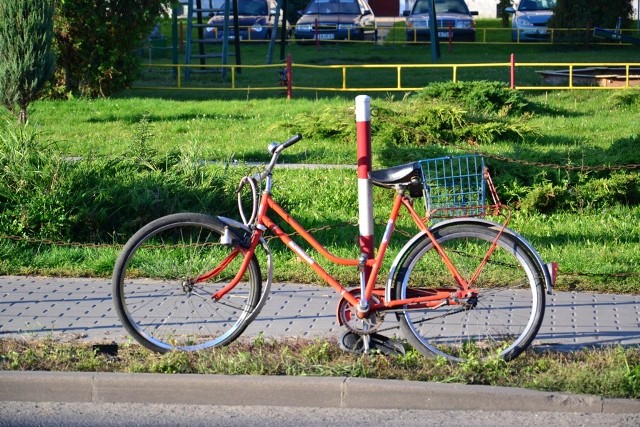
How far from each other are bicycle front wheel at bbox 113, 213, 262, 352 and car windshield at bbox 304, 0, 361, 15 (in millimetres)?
32217

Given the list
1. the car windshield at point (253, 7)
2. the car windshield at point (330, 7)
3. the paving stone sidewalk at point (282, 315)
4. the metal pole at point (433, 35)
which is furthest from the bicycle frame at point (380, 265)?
the car windshield at point (253, 7)

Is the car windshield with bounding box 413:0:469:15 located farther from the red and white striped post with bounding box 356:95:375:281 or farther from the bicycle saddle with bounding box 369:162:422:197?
the bicycle saddle with bounding box 369:162:422:197

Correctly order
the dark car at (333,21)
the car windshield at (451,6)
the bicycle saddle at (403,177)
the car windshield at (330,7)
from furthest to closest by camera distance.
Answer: the car windshield at (451,6), the car windshield at (330,7), the dark car at (333,21), the bicycle saddle at (403,177)

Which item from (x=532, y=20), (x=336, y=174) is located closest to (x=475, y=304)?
(x=336, y=174)

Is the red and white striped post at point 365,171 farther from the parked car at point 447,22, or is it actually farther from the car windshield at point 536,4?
the car windshield at point 536,4

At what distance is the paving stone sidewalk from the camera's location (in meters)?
6.37

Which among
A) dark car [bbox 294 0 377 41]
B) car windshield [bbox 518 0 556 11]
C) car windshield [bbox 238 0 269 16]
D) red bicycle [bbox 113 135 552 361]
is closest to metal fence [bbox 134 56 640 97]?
dark car [bbox 294 0 377 41]

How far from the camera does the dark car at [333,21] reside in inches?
1522

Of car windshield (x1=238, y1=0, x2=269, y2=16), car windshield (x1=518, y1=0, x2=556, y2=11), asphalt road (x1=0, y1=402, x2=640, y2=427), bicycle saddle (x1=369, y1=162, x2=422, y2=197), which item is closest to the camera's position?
asphalt road (x1=0, y1=402, x2=640, y2=427)

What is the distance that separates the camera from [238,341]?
623cm

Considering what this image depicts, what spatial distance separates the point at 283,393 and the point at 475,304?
1.18m

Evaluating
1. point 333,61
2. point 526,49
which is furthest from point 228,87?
point 526,49

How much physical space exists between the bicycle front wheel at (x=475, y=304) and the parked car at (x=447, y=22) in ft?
107

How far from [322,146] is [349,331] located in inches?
376
